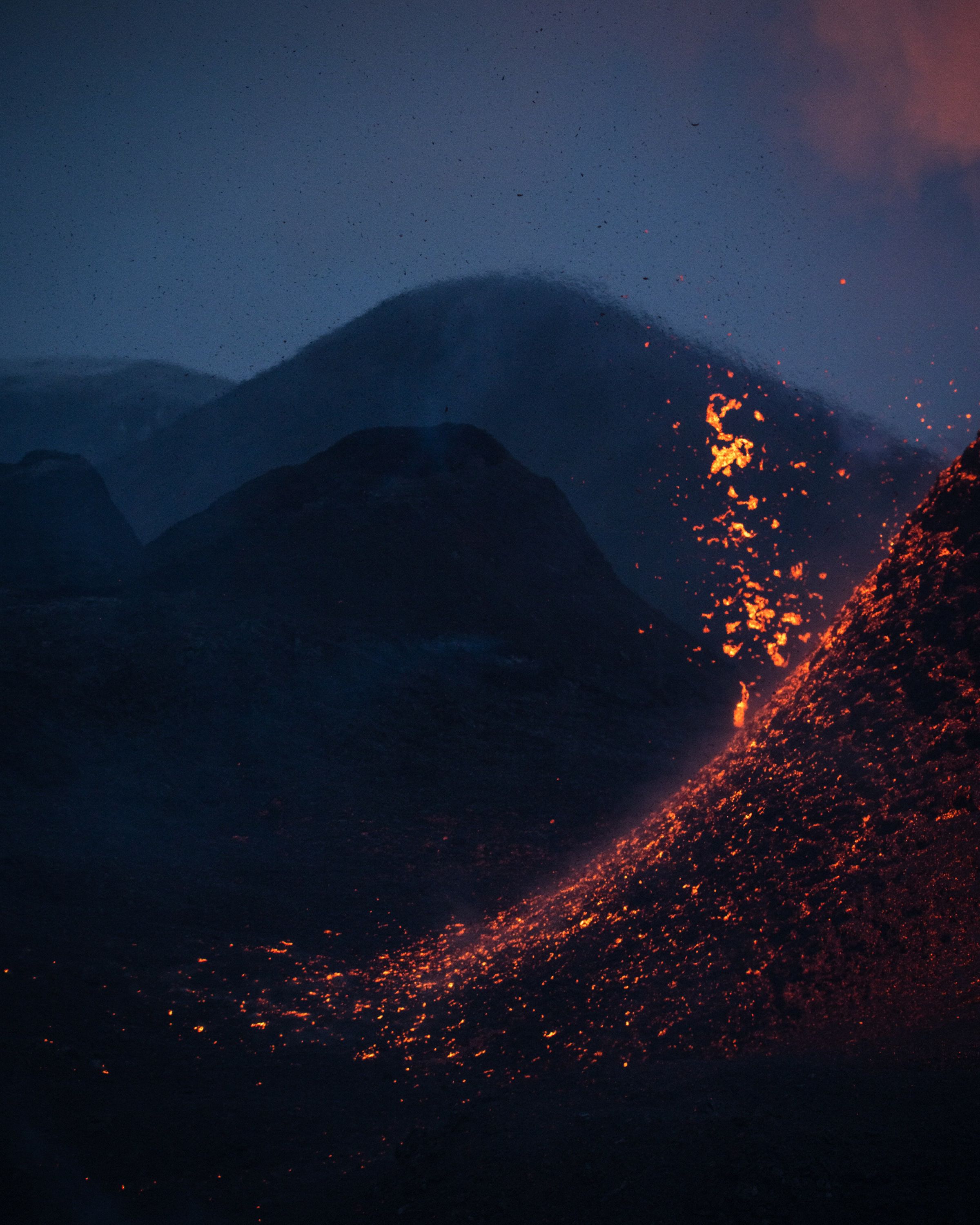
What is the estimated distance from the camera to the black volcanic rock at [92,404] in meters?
49.1

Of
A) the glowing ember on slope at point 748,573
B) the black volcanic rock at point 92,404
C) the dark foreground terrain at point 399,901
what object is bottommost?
the dark foreground terrain at point 399,901

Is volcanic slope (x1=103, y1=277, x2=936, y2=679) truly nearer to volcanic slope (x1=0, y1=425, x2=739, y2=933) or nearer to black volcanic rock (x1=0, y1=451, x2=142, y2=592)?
volcanic slope (x1=0, y1=425, x2=739, y2=933)

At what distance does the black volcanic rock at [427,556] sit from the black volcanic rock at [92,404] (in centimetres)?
2952

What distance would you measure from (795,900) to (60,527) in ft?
76.7

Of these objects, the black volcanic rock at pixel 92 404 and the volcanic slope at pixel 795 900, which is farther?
the black volcanic rock at pixel 92 404

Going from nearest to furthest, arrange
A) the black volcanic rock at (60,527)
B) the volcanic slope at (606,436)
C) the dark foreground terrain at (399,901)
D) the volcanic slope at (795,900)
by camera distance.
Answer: the dark foreground terrain at (399,901)
the volcanic slope at (795,900)
the black volcanic rock at (60,527)
the volcanic slope at (606,436)

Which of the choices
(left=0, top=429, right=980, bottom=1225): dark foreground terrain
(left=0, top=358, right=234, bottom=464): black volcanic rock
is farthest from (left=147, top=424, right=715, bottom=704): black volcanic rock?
(left=0, top=358, right=234, bottom=464): black volcanic rock

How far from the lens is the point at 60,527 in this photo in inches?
930

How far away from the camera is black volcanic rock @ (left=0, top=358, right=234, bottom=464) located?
49094 millimetres

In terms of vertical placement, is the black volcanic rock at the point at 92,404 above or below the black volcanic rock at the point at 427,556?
above

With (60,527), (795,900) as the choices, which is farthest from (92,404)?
(795,900)

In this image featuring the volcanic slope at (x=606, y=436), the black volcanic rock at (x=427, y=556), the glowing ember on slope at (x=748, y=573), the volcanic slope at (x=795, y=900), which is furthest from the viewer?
the volcanic slope at (x=606, y=436)

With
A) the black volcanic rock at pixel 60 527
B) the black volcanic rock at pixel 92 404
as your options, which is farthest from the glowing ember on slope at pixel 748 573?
the black volcanic rock at pixel 92 404

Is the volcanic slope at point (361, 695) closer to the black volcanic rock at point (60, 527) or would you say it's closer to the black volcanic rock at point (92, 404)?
the black volcanic rock at point (60, 527)
